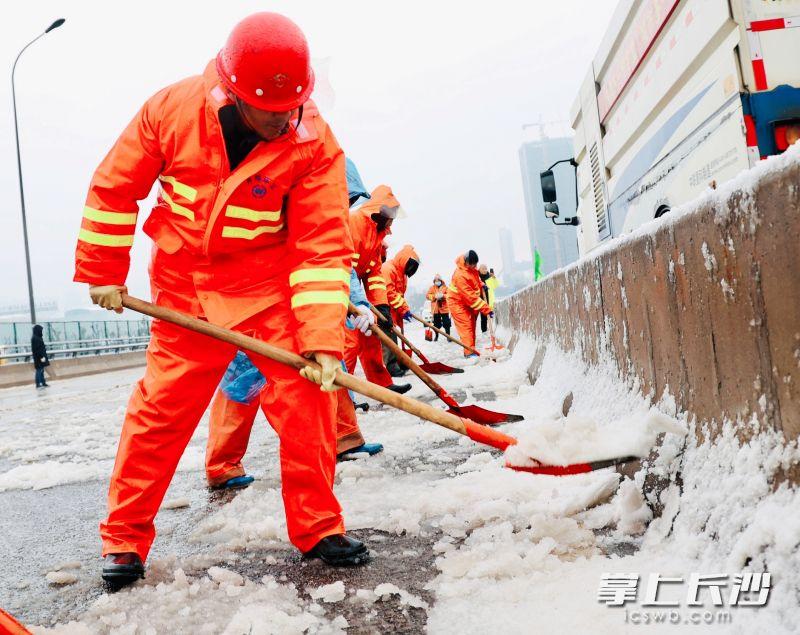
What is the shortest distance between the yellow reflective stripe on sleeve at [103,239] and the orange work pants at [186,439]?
0.34 m

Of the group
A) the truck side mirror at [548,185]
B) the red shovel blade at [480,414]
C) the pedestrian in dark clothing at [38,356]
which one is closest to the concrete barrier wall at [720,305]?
the red shovel blade at [480,414]

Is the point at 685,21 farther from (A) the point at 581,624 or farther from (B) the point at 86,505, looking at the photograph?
(B) the point at 86,505

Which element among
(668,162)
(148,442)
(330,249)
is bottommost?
(148,442)

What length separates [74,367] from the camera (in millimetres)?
19547

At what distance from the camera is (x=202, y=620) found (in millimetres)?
1732

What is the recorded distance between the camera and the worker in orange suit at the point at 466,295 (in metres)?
10.9

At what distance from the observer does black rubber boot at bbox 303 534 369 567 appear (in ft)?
6.84

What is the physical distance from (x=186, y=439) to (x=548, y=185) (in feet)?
21.2

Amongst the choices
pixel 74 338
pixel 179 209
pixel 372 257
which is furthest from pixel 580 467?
pixel 74 338

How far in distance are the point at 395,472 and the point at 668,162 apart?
3007mm

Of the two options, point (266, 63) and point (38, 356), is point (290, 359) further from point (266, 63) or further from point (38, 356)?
point (38, 356)

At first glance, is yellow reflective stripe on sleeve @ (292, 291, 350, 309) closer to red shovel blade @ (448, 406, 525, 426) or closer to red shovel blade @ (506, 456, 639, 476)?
red shovel blade @ (506, 456, 639, 476)

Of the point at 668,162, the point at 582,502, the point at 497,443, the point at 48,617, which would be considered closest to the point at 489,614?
the point at 582,502

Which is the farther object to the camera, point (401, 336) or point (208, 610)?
point (401, 336)
